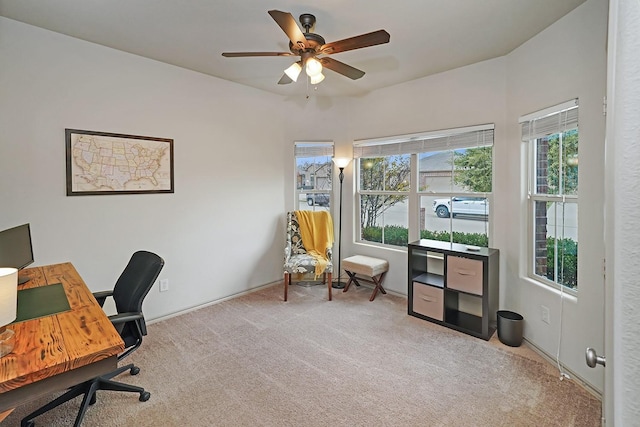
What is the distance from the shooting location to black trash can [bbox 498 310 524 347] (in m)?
2.76

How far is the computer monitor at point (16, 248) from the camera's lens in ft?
6.38

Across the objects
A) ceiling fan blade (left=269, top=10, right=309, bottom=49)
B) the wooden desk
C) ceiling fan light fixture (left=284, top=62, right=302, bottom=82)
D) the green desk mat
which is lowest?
the wooden desk

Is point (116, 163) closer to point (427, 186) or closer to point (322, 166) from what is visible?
point (322, 166)

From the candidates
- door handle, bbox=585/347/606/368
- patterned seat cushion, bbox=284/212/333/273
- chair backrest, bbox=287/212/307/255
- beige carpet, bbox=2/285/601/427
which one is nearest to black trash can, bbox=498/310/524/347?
beige carpet, bbox=2/285/601/427

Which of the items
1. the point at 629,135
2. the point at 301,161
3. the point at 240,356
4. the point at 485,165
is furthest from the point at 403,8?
the point at 240,356

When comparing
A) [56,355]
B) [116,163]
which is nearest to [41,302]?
[56,355]

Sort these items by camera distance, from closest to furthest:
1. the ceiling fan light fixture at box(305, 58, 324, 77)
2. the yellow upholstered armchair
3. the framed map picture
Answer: the ceiling fan light fixture at box(305, 58, 324, 77) < the framed map picture < the yellow upholstered armchair

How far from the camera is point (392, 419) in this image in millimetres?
1919

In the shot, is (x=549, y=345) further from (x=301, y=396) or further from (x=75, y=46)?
(x=75, y=46)

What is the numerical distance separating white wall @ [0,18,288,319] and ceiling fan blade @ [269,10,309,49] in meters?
1.87

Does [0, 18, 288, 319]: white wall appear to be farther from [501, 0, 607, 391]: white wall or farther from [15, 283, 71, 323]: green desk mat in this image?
[501, 0, 607, 391]: white wall

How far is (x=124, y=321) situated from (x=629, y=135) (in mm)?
2294

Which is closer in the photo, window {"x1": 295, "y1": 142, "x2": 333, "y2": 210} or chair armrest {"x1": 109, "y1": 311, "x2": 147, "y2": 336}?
chair armrest {"x1": 109, "y1": 311, "x2": 147, "y2": 336}

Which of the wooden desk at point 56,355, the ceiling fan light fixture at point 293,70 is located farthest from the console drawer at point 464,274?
the wooden desk at point 56,355
